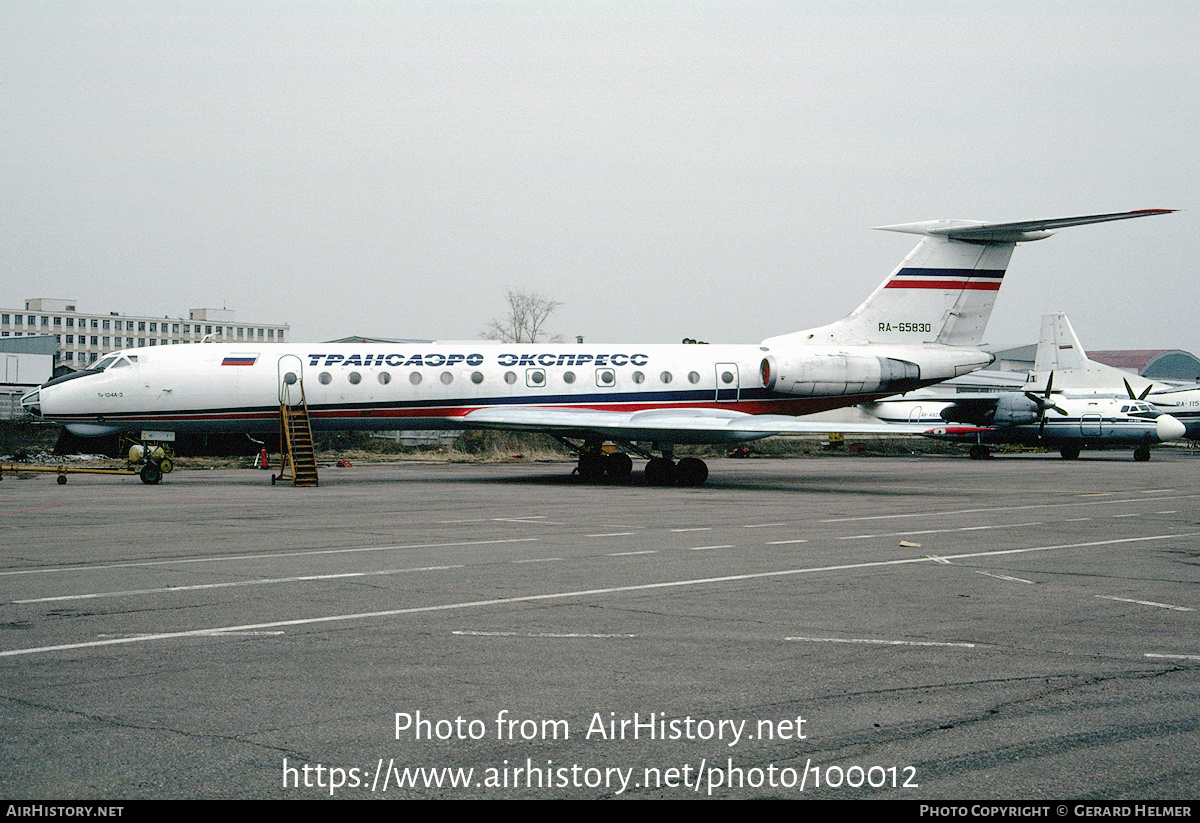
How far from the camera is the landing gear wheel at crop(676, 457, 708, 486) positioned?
25953 mm

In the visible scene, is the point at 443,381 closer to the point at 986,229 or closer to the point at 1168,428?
the point at 986,229

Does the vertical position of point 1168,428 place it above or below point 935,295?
below

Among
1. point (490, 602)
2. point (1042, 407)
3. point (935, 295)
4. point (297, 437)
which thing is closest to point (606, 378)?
point (297, 437)

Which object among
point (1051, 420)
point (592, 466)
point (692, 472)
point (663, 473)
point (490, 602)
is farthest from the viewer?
point (1051, 420)

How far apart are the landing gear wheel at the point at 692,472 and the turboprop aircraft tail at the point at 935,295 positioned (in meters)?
4.46

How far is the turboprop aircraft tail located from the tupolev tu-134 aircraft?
0.11 ft

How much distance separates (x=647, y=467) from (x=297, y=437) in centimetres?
852

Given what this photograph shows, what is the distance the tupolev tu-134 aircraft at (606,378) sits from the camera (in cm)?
2512

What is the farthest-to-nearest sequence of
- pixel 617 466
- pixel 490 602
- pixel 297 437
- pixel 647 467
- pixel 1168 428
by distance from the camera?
pixel 1168 428
pixel 617 466
pixel 647 467
pixel 297 437
pixel 490 602

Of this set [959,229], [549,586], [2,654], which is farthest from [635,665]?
[959,229]

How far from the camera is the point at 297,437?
25.5 meters

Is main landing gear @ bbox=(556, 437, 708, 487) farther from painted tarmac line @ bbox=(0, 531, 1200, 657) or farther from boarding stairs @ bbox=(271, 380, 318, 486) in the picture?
painted tarmac line @ bbox=(0, 531, 1200, 657)

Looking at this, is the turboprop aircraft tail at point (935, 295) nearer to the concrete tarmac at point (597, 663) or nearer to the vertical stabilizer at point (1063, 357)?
the concrete tarmac at point (597, 663)

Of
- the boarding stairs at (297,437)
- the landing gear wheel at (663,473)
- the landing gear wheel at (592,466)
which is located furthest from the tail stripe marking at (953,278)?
the boarding stairs at (297,437)
